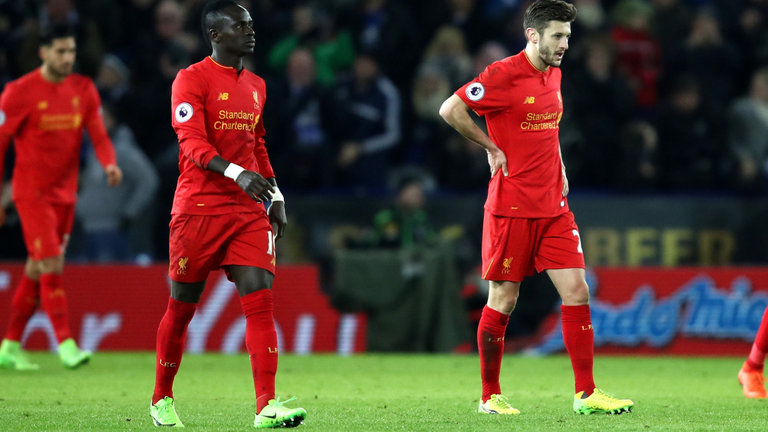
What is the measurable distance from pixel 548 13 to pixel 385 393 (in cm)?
315

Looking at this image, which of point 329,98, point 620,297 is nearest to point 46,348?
point 329,98

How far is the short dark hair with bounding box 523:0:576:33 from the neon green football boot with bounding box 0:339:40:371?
567 cm

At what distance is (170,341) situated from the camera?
7.00 meters

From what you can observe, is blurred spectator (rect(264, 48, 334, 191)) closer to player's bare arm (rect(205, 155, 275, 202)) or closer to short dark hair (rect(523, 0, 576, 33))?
short dark hair (rect(523, 0, 576, 33))

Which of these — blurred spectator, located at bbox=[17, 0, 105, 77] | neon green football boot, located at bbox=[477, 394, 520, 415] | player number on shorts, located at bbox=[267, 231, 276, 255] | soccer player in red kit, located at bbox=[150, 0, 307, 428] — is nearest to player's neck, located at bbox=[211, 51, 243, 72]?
soccer player in red kit, located at bbox=[150, 0, 307, 428]

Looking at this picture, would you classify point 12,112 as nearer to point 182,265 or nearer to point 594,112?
point 182,265

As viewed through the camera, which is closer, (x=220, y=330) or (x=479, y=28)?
(x=220, y=330)

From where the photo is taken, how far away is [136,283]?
13.4m

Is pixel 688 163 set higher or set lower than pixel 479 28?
lower

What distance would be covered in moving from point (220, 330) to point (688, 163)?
19.8 feet

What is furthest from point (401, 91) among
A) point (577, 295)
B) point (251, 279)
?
point (251, 279)

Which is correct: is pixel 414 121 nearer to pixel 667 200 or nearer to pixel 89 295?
pixel 667 200

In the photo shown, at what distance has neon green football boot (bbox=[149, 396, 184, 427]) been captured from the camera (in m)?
6.96

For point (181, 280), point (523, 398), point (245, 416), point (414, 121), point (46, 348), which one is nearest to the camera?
point (181, 280)
